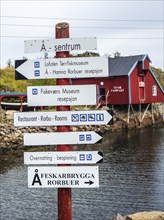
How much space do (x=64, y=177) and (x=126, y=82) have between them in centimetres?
3408

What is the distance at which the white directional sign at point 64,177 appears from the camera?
5.35 m

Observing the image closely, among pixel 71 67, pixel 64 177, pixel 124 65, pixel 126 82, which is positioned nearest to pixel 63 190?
pixel 64 177

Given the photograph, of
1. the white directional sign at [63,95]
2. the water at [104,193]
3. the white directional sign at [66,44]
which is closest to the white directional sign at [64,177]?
the white directional sign at [63,95]

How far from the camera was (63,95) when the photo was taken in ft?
18.0

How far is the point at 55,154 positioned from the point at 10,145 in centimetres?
2200

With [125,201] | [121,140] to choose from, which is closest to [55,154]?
[125,201]

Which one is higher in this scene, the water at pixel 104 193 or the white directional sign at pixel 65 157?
the white directional sign at pixel 65 157

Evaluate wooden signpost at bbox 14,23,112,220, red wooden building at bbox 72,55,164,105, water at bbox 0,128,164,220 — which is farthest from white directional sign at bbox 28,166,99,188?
red wooden building at bbox 72,55,164,105

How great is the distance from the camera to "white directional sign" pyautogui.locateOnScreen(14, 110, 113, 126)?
5395 millimetres

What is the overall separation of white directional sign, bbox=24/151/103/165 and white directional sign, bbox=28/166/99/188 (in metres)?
0.10

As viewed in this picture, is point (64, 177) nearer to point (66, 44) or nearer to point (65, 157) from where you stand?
point (65, 157)

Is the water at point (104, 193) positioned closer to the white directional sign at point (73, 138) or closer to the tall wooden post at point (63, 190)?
the tall wooden post at point (63, 190)

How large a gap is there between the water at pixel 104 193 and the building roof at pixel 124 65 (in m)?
17.3

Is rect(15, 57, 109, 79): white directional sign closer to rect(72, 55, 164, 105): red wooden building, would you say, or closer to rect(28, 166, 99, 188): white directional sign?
rect(28, 166, 99, 188): white directional sign
